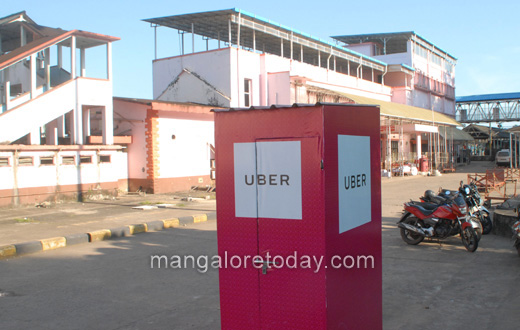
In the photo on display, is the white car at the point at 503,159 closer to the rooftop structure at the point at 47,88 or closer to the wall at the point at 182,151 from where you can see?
the wall at the point at 182,151

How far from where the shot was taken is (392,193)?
64.4 ft

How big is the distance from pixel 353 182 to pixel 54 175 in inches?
578

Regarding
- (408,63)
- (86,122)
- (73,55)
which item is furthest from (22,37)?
(408,63)

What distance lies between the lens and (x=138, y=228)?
36.2ft

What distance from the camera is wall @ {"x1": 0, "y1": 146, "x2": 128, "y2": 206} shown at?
1516 cm

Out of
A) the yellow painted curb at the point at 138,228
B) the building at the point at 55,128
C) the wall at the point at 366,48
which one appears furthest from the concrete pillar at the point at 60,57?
the wall at the point at 366,48

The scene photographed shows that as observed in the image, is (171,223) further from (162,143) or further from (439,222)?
(162,143)

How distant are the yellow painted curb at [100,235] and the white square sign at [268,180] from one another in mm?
7075

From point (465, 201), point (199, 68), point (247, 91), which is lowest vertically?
point (465, 201)

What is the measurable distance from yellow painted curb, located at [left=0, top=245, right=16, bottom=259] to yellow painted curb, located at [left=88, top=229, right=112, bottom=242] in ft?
5.30

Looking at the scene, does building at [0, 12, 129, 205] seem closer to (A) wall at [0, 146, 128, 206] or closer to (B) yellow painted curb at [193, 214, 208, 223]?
(A) wall at [0, 146, 128, 206]

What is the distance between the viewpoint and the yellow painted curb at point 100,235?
1001cm

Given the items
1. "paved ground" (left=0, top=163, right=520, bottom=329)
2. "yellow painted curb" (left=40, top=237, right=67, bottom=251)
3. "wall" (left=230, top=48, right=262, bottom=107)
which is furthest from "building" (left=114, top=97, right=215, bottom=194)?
"paved ground" (left=0, top=163, right=520, bottom=329)

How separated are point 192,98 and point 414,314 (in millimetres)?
22685
